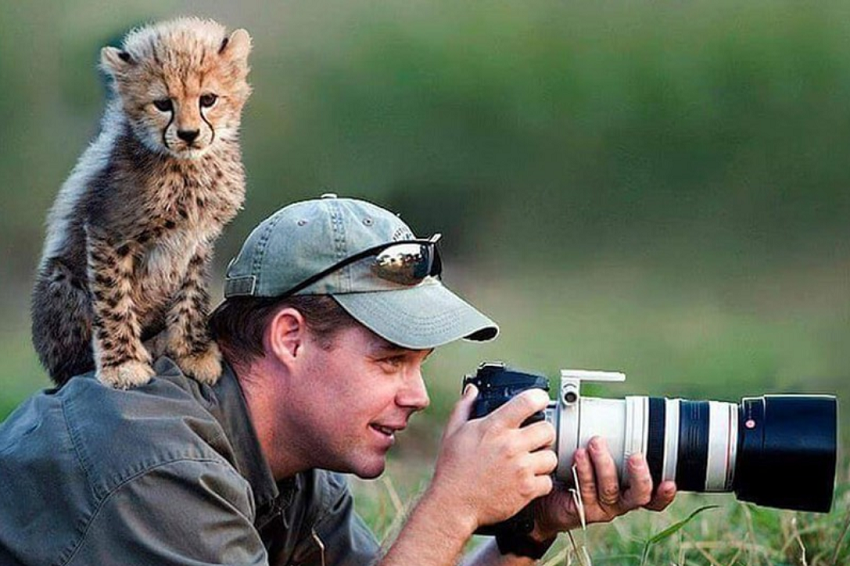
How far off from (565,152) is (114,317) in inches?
258

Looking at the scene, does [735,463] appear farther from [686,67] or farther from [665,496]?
[686,67]

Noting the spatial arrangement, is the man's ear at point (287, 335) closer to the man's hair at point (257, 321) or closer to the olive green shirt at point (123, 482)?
the man's hair at point (257, 321)

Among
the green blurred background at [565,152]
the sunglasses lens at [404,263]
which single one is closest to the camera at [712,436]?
the sunglasses lens at [404,263]

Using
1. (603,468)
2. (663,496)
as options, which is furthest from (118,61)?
(663,496)

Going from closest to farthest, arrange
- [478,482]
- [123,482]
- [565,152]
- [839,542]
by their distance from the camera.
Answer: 1. [123,482]
2. [478,482]
3. [839,542]
4. [565,152]

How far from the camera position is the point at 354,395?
3135 mm

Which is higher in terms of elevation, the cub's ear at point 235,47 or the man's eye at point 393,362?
the cub's ear at point 235,47

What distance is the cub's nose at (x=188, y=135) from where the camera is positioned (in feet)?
10.7

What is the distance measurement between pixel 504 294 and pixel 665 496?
4.97 meters

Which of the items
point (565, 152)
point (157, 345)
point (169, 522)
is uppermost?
point (565, 152)

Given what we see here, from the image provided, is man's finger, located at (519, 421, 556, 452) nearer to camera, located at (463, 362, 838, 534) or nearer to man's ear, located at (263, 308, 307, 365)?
camera, located at (463, 362, 838, 534)

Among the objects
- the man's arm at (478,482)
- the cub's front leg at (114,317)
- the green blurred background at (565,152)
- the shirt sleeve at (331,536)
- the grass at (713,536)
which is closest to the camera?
the man's arm at (478,482)

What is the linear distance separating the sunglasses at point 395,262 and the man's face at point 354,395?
97 mm

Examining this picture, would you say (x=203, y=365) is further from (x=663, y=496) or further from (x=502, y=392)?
(x=663, y=496)
